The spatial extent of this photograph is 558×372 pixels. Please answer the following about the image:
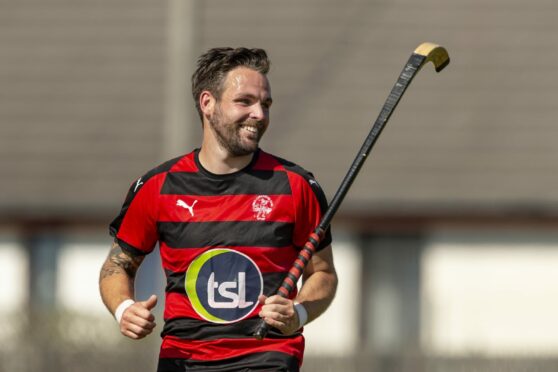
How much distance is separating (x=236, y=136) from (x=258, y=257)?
0.53 m

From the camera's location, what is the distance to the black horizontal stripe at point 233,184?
6.72 metres

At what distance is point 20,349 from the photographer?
15164 mm

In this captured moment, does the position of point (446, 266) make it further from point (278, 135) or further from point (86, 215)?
point (86, 215)

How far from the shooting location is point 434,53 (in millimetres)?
6918

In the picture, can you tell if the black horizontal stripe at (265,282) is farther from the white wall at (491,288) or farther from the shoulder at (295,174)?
the white wall at (491,288)

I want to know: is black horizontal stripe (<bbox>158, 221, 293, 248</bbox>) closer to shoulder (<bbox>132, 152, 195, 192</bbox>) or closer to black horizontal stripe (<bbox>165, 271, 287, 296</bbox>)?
black horizontal stripe (<bbox>165, 271, 287, 296</bbox>)

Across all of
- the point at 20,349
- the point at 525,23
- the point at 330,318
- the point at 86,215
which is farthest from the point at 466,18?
the point at 20,349

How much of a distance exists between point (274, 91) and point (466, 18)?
2428mm

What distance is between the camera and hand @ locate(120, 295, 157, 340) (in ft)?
20.8

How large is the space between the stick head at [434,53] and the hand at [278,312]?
4.34ft

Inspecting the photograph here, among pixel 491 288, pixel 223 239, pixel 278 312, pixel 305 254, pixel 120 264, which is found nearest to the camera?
pixel 278 312

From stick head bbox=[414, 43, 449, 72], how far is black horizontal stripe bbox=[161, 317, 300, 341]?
1.37 metres

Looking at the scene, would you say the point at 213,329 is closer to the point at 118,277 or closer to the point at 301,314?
the point at 301,314

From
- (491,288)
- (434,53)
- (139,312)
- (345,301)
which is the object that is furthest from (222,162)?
(491,288)
